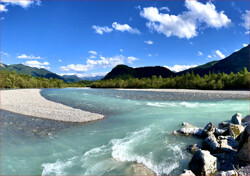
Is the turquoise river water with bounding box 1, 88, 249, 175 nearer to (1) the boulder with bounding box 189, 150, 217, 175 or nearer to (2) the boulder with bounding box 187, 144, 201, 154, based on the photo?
(2) the boulder with bounding box 187, 144, 201, 154

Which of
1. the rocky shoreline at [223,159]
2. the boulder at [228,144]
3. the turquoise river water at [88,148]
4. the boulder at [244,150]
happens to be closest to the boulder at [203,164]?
the rocky shoreline at [223,159]

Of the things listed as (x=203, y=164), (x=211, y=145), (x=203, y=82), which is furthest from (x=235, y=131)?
(x=203, y=82)

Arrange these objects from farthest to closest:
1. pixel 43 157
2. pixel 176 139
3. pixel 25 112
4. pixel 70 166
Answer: pixel 25 112 < pixel 176 139 < pixel 43 157 < pixel 70 166

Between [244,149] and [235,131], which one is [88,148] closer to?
[244,149]

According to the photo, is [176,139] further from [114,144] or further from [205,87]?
[205,87]

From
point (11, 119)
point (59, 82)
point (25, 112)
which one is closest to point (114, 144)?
point (11, 119)

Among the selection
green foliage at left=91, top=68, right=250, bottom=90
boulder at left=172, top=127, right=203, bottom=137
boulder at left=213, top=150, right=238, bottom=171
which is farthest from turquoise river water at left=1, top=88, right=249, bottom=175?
green foliage at left=91, top=68, right=250, bottom=90

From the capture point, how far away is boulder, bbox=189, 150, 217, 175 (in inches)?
363

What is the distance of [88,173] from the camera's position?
10086 mm

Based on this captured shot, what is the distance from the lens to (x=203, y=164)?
30.6 feet

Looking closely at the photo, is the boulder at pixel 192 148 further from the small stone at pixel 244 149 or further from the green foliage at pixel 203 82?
the green foliage at pixel 203 82

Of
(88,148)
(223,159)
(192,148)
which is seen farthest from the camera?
(88,148)

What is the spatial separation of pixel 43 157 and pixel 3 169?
2.57 m

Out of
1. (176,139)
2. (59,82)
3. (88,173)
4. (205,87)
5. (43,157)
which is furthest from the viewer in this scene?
(59,82)
